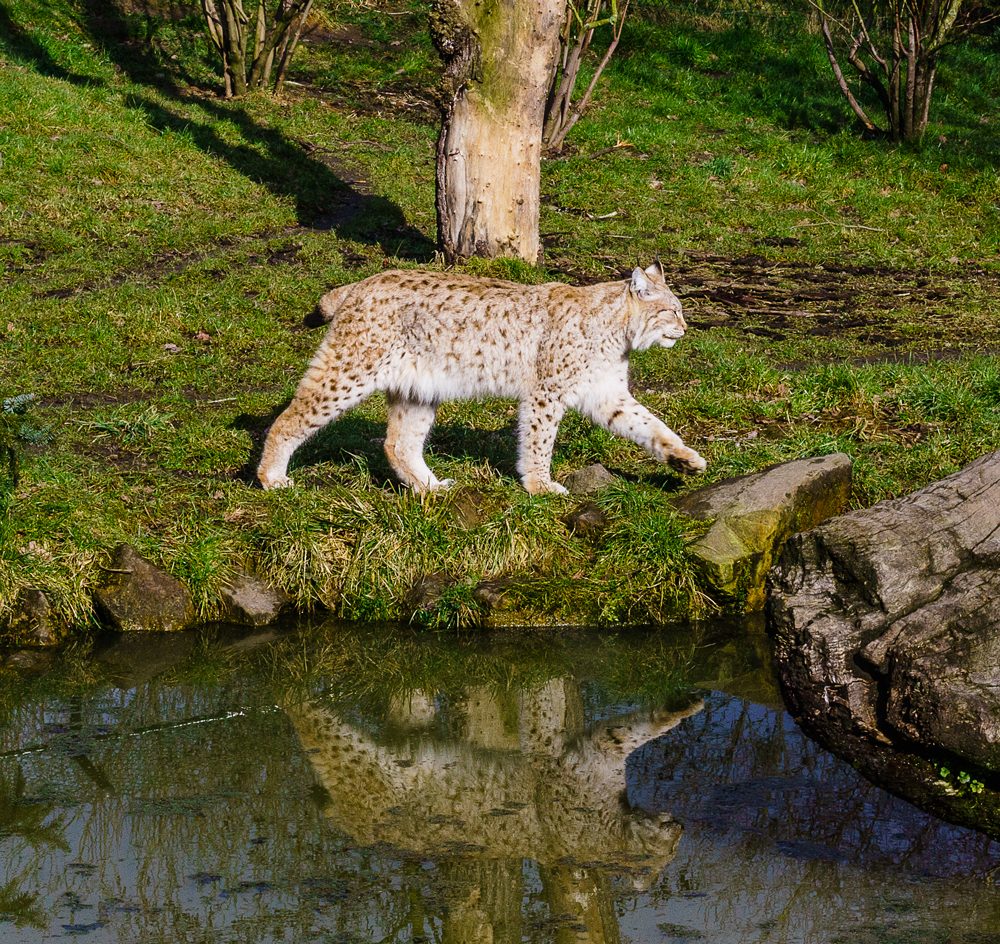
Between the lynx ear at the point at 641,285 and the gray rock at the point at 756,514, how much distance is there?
1.39m

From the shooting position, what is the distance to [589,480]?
7.60 metres

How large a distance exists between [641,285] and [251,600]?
10.6ft

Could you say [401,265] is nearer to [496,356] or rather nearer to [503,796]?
[496,356]

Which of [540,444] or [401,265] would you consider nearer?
[540,444]

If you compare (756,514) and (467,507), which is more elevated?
(756,514)

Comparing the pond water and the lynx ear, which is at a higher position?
the lynx ear

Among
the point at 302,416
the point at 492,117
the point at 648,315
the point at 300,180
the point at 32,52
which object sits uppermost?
the point at 492,117

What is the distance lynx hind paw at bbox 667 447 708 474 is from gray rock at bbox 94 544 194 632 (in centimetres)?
313

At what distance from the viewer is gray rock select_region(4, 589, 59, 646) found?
6.30 meters

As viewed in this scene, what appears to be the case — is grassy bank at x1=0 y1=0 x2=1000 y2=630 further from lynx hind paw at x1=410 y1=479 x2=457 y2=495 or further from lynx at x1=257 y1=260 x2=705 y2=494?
lynx at x1=257 y1=260 x2=705 y2=494

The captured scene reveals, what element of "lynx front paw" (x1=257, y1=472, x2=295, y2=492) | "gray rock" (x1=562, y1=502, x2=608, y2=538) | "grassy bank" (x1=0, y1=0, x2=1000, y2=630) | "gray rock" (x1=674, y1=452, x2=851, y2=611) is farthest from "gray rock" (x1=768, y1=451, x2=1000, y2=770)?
"lynx front paw" (x1=257, y1=472, x2=295, y2=492)

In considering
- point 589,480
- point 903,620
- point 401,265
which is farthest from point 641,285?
point 401,265

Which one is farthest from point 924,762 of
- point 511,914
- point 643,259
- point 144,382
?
point 643,259

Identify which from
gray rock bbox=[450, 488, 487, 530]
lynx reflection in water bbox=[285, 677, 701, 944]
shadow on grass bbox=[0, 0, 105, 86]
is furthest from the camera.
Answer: shadow on grass bbox=[0, 0, 105, 86]
